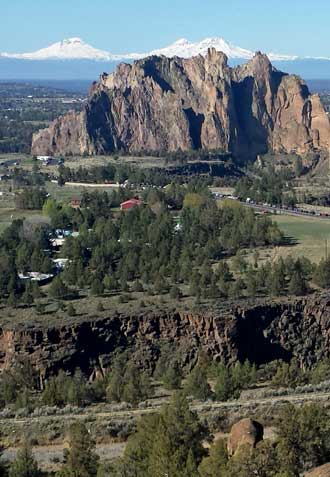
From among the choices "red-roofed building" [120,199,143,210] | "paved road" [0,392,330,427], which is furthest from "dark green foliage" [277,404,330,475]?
"red-roofed building" [120,199,143,210]

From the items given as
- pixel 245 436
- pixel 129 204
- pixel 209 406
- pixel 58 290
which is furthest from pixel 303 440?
pixel 129 204

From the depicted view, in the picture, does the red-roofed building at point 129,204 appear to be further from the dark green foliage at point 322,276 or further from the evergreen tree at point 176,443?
the evergreen tree at point 176,443

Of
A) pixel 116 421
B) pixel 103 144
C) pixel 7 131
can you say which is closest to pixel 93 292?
pixel 116 421

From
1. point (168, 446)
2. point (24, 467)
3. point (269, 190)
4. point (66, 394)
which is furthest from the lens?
point (269, 190)

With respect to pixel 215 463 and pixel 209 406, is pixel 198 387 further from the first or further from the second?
pixel 215 463

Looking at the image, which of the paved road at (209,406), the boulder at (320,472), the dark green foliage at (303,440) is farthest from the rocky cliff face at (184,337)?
the boulder at (320,472)

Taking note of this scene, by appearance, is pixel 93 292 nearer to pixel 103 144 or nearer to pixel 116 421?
pixel 116 421

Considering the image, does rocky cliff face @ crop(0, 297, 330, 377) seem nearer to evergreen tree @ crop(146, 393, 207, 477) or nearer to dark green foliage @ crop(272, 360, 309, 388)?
dark green foliage @ crop(272, 360, 309, 388)
